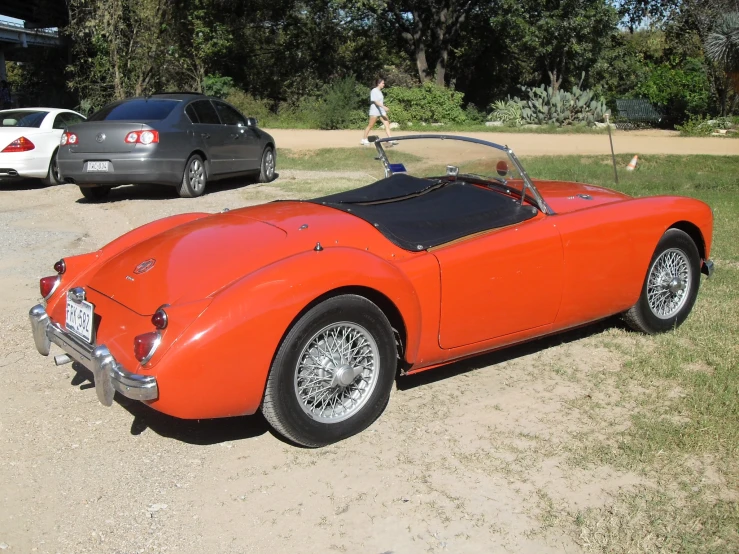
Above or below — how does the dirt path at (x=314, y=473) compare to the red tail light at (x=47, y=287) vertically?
below

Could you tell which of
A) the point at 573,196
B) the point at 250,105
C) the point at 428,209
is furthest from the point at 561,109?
the point at 428,209

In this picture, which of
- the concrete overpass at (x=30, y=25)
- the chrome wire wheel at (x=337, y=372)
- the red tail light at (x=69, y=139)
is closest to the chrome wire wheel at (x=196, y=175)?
the red tail light at (x=69, y=139)

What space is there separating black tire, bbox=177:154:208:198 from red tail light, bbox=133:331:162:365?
794cm

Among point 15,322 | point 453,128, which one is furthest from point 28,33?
point 15,322

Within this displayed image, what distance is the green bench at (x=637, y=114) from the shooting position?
84.6 feet

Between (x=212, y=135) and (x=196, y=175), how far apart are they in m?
0.71

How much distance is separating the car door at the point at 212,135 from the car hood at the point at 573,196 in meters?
7.20

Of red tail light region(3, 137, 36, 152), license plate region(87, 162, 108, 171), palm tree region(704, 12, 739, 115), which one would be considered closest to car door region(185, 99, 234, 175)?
license plate region(87, 162, 108, 171)

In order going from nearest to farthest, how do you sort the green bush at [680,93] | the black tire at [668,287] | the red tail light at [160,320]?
1. the red tail light at [160,320]
2. the black tire at [668,287]
3. the green bush at [680,93]

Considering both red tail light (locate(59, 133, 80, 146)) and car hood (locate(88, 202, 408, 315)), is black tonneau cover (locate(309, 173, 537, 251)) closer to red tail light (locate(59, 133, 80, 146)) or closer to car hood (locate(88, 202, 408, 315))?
car hood (locate(88, 202, 408, 315))

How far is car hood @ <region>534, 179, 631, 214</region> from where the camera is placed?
4.57m

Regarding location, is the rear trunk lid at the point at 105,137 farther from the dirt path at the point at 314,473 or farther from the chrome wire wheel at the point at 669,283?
the chrome wire wheel at the point at 669,283

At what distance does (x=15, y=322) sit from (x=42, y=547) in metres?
2.97

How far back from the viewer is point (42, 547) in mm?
2896
